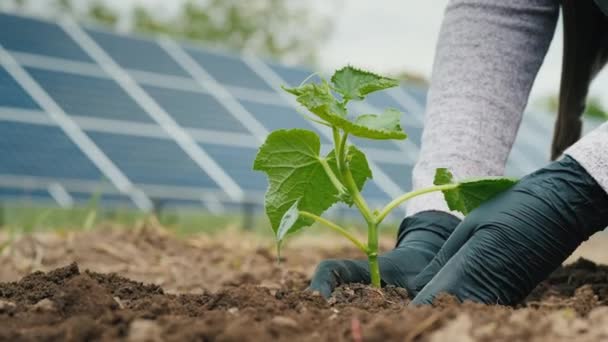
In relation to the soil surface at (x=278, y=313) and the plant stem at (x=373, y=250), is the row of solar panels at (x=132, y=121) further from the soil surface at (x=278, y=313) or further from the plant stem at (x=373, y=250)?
the plant stem at (x=373, y=250)

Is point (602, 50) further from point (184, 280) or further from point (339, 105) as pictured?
point (184, 280)

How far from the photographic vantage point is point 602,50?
8.94 feet

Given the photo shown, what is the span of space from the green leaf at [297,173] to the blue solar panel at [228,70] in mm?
6472

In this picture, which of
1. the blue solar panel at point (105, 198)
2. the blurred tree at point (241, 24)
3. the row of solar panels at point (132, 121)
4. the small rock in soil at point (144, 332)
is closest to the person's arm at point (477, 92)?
the small rock in soil at point (144, 332)

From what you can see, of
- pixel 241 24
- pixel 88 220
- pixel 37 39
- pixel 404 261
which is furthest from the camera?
pixel 241 24

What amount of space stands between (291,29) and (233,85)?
17.6 m

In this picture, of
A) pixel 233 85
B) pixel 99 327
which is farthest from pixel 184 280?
pixel 233 85

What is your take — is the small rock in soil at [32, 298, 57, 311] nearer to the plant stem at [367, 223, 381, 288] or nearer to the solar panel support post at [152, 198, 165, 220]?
the plant stem at [367, 223, 381, 288]

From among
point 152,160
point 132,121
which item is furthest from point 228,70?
point 152,160

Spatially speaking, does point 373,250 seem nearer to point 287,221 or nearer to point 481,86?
point 287,221

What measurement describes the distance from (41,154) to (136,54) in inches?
85.4

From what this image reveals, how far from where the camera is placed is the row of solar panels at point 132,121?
612 cm

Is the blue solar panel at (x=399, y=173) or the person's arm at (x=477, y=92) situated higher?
the person's arm at (x=477, y=92)

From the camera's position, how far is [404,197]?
170cm
